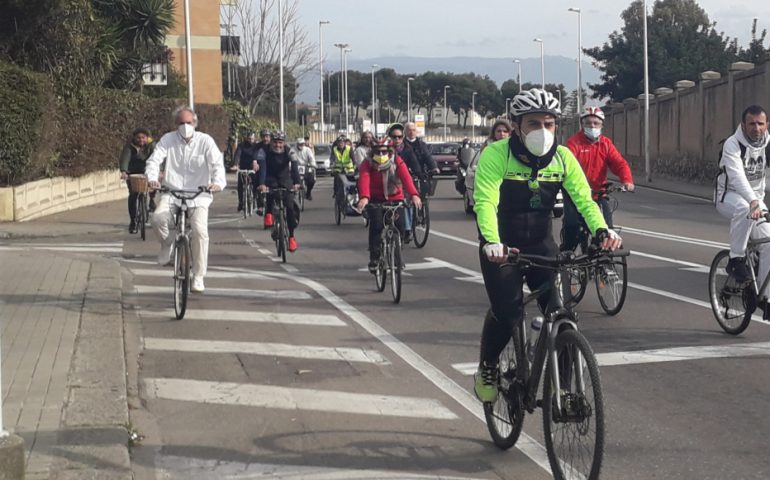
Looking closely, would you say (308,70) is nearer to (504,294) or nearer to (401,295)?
(401,295)

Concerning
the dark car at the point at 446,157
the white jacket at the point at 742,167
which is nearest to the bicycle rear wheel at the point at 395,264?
the white jacket at the point at 742,167

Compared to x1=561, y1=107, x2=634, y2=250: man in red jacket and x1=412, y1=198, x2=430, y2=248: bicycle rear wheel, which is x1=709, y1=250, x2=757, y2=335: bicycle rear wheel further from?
x1=412, y1=198, x2=430, y2=248: bicycle rear wheel

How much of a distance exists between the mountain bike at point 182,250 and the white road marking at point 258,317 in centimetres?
21

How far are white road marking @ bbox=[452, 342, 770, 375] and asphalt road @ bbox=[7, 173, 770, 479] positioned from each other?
0.9 inches

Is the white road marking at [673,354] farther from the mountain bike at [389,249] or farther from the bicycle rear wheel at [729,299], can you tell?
the mountain bike at [389,249]

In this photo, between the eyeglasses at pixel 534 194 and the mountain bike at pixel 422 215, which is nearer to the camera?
the eyeglasses at pixel 534 194

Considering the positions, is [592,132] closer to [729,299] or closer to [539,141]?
[729,299]

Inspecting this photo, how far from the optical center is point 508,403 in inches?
245

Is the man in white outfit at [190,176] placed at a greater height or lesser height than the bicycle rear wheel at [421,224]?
greater

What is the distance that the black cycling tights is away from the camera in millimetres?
6090

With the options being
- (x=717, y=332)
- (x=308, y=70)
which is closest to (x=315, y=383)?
(x=717, y=332)

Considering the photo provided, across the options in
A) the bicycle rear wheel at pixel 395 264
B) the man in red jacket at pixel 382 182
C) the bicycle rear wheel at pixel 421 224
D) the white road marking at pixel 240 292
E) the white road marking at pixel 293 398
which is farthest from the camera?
the bicycle rear wheel at pixel 421 224

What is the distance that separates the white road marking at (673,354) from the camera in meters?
8.76

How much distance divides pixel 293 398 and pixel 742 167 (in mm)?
4261
